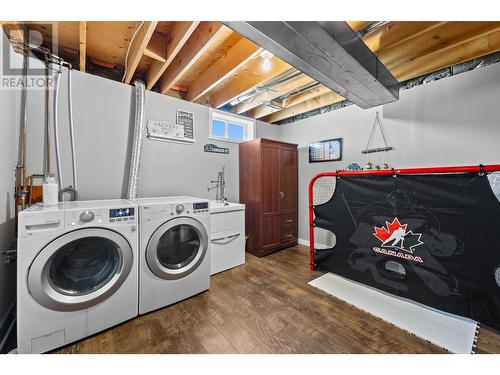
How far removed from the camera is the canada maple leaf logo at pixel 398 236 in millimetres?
1819

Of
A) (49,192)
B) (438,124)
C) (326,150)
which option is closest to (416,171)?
(438,124)

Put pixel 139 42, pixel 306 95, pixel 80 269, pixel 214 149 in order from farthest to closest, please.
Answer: pixel 214 149, pixel 306 95, pixel 139 42, pixel 80 269

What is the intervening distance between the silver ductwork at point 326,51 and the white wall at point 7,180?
1878 mm

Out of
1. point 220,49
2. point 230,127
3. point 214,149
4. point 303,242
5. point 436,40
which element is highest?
point 220,49

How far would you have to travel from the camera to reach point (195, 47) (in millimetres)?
1867

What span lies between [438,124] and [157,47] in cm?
325

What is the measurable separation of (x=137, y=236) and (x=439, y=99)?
354cm

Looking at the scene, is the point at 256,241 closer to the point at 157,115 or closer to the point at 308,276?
the point at 308,276

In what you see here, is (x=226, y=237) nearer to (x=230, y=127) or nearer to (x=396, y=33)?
(x=230, y=127)

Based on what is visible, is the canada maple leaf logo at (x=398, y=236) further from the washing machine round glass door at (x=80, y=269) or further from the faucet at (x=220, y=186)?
the washing machine round glass door at (x=80, y=269)

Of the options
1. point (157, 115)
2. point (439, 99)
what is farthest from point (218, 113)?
point (439, 99)

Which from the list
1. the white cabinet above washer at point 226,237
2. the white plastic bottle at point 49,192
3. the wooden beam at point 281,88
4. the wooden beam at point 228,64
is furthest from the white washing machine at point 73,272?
the wooden beam at point 281,88

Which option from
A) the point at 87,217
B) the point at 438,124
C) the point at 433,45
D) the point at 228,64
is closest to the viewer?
the point at 87,217
